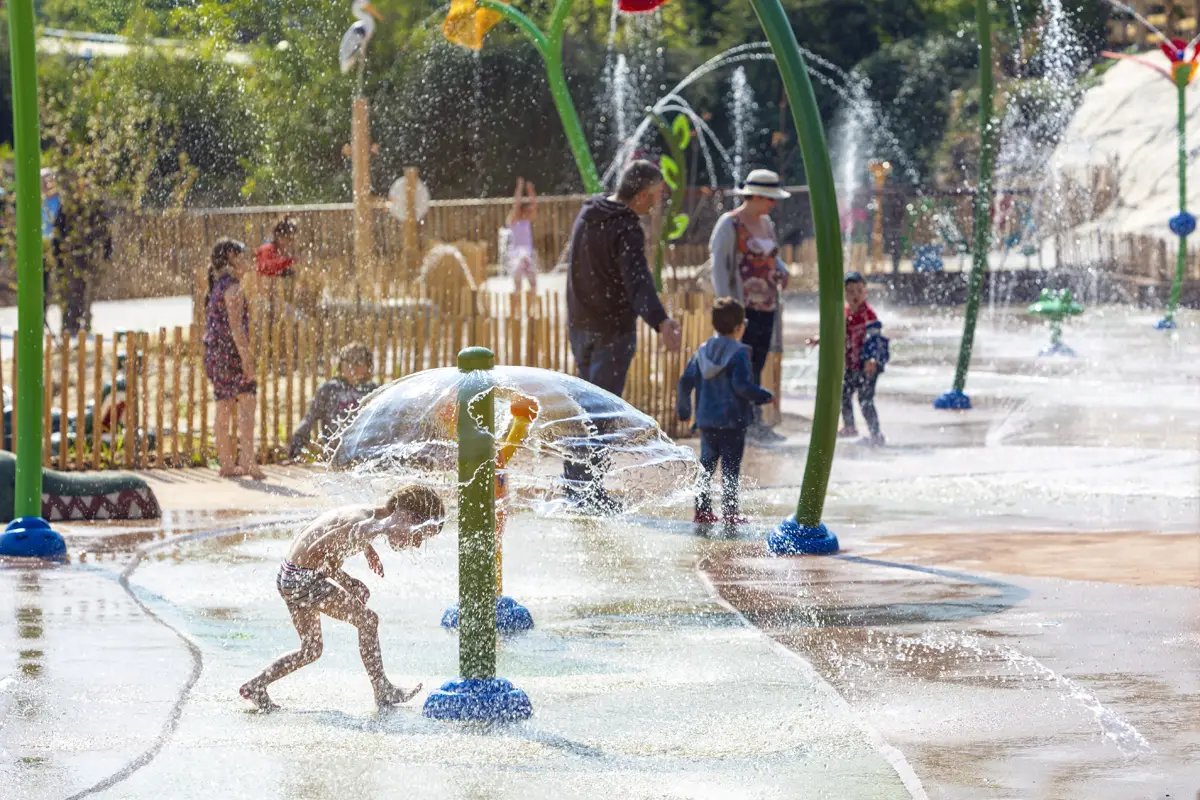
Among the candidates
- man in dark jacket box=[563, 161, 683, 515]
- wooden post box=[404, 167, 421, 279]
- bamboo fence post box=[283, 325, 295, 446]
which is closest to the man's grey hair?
man in dark jacket box=[563, 161, 683, 515]

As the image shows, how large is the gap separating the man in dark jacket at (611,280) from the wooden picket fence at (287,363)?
9.59 feet

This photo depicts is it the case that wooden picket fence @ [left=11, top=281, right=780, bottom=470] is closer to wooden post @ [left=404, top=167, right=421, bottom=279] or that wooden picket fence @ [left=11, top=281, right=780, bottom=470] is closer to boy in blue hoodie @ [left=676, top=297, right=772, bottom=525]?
boy in blue hoodie @ [left=676, top=297, right=772, bottom=525]

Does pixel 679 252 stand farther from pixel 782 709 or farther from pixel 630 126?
pixel 782 709

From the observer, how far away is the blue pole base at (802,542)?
885cm

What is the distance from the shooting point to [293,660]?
6.13m

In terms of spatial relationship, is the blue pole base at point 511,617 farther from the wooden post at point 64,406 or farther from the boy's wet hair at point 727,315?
the wooden post at point 64,406

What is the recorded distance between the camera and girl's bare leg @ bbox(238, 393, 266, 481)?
1165cm

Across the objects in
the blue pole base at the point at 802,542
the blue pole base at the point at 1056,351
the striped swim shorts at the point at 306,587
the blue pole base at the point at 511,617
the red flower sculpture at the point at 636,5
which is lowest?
the blue pole base at the point at 511,617

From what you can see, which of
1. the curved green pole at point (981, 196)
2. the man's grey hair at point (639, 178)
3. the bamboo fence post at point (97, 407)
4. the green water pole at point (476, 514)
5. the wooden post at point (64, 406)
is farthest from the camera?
the curved green pole at point (981, 196)

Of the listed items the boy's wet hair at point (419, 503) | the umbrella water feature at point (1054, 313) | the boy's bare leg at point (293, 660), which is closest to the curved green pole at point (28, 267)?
the boy's bare leg at point (293, 660)

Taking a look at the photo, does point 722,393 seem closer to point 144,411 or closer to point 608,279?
point 608,279

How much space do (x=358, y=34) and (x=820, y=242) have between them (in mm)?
16163

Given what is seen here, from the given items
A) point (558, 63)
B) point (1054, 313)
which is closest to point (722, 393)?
point (558, 63)

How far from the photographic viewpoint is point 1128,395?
15375 mm
